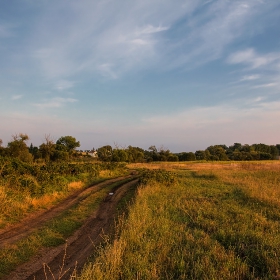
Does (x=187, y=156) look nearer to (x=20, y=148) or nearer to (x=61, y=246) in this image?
(x=20, y=148)

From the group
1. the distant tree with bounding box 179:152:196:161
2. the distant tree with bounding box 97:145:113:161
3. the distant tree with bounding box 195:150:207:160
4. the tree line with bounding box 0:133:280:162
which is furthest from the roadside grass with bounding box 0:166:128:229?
the distant tree with bounding box 195:150:207:160

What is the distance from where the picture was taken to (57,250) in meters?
7.59

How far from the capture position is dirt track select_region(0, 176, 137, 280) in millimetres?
6137

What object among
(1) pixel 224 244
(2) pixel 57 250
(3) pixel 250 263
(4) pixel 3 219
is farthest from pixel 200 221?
(4) pixel 3 219

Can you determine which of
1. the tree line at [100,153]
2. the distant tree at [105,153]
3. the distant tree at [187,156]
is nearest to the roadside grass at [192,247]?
the tree line at [100,153]

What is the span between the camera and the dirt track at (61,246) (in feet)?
20.1

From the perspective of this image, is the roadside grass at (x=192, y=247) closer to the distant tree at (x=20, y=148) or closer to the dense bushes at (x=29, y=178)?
the dense bushes at (x=29, y=178)

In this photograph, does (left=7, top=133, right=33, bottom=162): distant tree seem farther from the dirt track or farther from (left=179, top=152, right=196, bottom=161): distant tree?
(left=179, top=152, right=196, bottom=161): distant tree

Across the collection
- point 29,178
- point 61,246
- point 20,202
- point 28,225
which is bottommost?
point 61,246

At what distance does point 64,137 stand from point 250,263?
7153cm

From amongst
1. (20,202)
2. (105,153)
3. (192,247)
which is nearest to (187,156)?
(105,153)

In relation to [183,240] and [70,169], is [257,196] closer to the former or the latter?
[183,240]

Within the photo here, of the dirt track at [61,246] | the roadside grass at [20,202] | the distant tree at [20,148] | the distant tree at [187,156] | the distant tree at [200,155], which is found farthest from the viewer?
the distant tree at [200,155]

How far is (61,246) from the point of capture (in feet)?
26.1
